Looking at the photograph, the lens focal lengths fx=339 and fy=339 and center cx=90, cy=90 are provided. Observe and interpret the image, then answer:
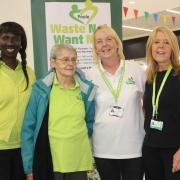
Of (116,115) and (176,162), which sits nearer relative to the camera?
(176,162)

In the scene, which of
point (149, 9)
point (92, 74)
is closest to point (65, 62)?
point (92, 74)

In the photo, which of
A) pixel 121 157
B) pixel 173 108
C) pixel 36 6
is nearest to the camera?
pixel 173 108

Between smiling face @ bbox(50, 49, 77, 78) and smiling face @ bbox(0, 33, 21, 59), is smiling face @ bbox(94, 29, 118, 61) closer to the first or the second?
smiling face @ bbox(50, 49, 77, 78)

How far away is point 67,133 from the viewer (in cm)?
230

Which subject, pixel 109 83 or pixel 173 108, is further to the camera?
pixel 109 83

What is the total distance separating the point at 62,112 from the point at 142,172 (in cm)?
78

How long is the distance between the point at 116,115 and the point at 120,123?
66 millimetres

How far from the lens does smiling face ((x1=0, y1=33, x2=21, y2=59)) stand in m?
2.43

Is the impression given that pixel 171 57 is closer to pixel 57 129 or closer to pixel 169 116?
pixel 169 116

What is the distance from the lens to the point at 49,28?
3.28 meters

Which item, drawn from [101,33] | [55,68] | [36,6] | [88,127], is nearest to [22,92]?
[55,68]

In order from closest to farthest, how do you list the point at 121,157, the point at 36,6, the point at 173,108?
1. the point at 173,108
2. the point at 121,157
3. the point at 36,6

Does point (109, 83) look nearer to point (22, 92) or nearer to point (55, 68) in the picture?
point (55, 68)

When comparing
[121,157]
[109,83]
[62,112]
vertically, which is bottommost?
[121,157]
